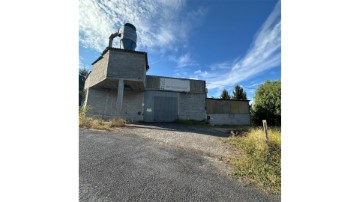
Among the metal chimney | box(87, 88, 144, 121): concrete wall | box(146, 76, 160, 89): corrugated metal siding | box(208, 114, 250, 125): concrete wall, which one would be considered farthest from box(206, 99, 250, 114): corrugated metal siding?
the metal chimney

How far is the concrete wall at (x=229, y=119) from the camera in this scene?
46.1 ft

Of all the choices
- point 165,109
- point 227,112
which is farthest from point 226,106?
point 165,109

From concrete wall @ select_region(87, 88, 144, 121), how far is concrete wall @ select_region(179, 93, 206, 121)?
3.05m

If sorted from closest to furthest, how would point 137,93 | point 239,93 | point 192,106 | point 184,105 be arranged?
point 137,93, point 184,105, point 192,106, point 239,93

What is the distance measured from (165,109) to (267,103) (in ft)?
34.3

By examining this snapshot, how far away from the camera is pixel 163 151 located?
→ 3.96 m

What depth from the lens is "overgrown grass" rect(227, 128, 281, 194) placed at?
9.41 feet

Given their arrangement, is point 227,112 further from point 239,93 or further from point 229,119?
A: point 239,93

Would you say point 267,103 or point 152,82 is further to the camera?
point 267,103

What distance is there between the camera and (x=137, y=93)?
12156mm

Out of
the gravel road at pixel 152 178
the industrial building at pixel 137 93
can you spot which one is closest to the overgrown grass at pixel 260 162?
the gravel road at pixel 152 178

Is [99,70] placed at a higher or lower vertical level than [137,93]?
higher
